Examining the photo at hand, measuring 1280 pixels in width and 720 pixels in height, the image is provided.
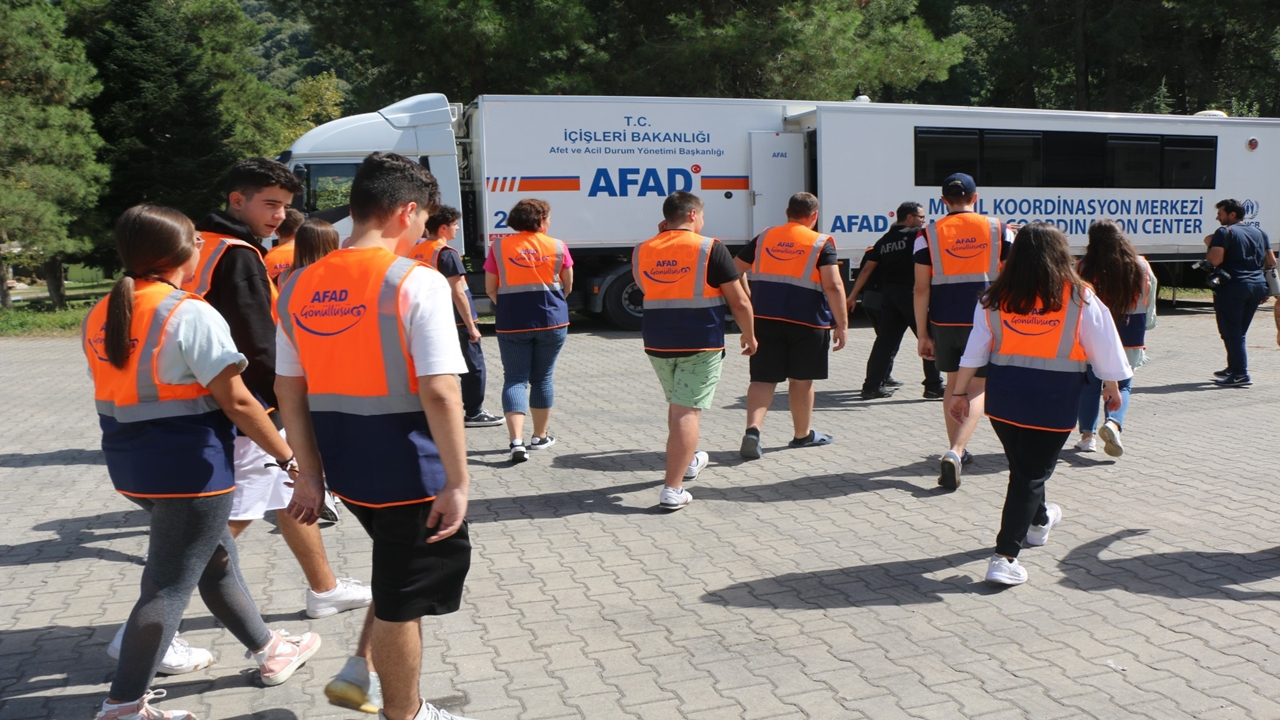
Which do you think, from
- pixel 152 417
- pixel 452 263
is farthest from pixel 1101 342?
pixel 452 263

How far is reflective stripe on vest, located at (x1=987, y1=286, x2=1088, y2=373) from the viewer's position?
14.5ft

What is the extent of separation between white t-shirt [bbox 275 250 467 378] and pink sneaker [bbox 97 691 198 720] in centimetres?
147

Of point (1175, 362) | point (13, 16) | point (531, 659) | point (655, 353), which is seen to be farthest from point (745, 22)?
point (531, 659)

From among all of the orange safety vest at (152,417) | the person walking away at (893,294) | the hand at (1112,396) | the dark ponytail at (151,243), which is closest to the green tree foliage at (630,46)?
the person walking away at (893,294)

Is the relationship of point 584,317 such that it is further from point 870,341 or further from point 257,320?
point 257,320

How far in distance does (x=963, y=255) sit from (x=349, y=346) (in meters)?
4.72

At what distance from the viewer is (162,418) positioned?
319 cm

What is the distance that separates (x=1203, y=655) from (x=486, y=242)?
37.4 feet

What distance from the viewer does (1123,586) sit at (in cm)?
453

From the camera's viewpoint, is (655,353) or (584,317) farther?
(584,317)

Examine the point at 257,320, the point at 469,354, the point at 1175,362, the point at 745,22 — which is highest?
the point at 745,22

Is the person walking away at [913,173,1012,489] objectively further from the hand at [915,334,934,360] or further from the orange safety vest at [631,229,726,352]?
the orange safety vest at [631,229,726,352]

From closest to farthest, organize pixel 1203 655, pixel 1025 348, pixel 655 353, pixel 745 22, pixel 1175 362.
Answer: pixel 1203 655 → pixel 1025 348 → pixel 655 353 → pixel 1175 362 → pixel 745 22

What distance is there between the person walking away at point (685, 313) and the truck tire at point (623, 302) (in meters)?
8.90
